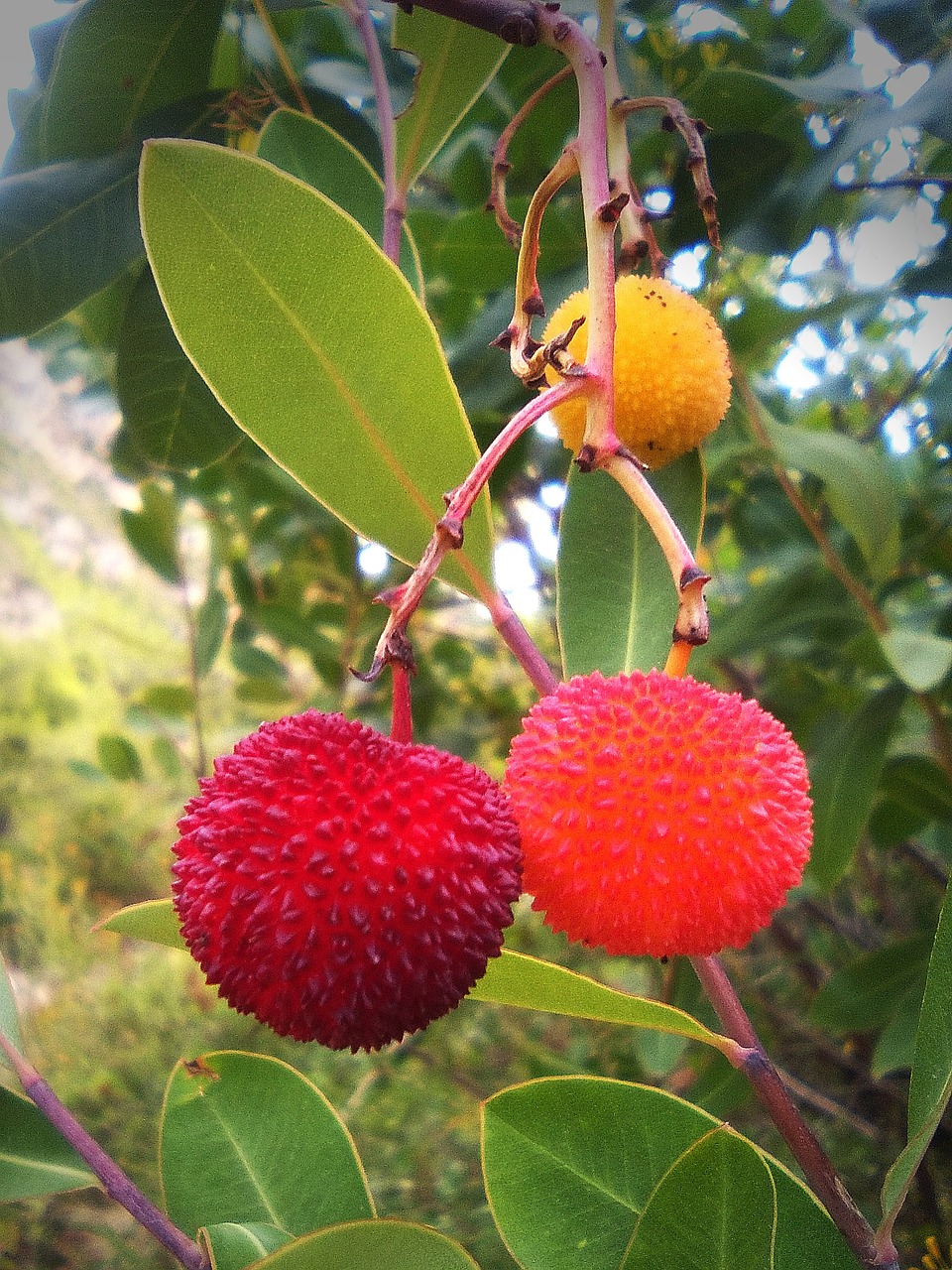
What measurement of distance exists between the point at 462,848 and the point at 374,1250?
201mm

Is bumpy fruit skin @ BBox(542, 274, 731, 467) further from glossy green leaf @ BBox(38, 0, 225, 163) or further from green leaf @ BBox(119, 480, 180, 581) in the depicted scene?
green leaf @ BBox(119, 480, 180, 581)

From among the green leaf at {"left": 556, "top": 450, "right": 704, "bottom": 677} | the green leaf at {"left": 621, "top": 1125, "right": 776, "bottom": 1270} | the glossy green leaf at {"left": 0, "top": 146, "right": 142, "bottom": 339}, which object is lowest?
the green leaf at {"left": 621, "top": 1125, "right": 776, "bottom": 1270}

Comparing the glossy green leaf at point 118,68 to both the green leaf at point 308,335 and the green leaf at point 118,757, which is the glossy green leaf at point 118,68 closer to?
the green leaf at point 308,335

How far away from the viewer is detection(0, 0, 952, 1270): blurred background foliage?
0.71 meters

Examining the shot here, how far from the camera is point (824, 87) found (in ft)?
2.24

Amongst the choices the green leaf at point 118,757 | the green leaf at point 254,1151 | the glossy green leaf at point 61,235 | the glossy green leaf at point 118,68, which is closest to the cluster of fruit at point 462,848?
the green leaf at point 254,1151

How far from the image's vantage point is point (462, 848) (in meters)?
0.40

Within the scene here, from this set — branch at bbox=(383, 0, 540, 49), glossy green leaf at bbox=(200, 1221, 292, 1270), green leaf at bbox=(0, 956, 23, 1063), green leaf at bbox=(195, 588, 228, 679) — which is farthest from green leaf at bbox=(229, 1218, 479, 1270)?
green leaf at bbox=(195, 588, 228, 679)

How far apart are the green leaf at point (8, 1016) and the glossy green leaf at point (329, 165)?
549 mm

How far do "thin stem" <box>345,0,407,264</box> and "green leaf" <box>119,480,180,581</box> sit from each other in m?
0.72

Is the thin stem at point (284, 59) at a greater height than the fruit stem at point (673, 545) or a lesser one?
greater

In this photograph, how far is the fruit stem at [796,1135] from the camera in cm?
46

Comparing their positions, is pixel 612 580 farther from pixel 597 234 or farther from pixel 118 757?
pixel 118 757

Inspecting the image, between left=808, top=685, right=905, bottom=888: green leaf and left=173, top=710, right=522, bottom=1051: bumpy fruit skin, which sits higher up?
left=173, top=710, right=522, bottom=1051: bumpy fruit skin
